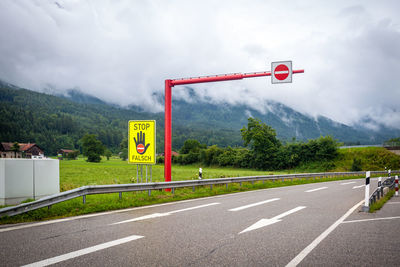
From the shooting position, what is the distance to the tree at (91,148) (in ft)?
309

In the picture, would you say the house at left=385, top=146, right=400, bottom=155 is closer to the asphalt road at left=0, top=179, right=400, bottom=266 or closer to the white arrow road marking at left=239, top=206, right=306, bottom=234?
the asphalt road at left=0, top=179, right=400, bottom=266

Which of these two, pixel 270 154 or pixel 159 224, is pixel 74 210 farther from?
pixel 270 154

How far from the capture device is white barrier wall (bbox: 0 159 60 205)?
8.48 meters

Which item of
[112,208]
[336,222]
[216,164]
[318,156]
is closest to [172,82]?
[112,208]

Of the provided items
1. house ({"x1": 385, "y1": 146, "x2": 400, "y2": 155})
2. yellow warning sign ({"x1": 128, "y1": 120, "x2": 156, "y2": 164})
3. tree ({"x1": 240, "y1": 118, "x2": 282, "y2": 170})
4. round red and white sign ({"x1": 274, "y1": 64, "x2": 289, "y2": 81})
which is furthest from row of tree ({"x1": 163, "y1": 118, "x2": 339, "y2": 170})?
yellow warning sign ({"x1": 128, "y1": 120, "x2": 156, "y2": 164})

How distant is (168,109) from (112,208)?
19.3ft

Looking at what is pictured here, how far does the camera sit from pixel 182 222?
751cm

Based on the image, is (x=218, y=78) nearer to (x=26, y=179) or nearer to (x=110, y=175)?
(x=26, y=179)

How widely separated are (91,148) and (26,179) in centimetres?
9050

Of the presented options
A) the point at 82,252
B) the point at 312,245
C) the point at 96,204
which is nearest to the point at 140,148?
the point at 96,204

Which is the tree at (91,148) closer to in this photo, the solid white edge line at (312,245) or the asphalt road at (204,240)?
the asphalt road at (204,240)

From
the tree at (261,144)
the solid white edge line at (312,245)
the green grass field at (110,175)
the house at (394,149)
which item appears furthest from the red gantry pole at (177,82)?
the house at (394,149)

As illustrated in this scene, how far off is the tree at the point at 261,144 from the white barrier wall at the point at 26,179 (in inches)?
2306

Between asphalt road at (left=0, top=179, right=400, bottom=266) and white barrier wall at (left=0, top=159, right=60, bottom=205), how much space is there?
2.23m
